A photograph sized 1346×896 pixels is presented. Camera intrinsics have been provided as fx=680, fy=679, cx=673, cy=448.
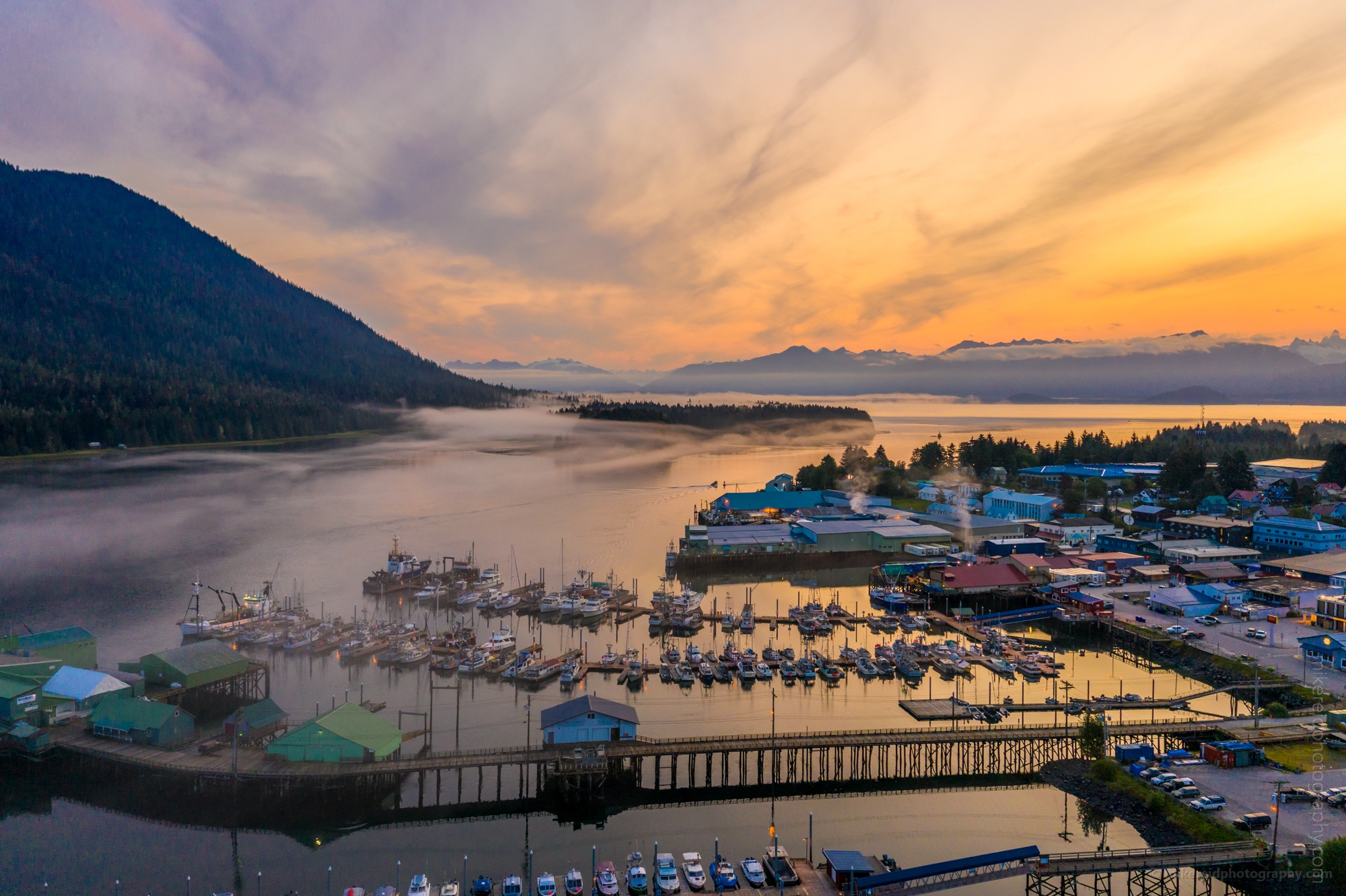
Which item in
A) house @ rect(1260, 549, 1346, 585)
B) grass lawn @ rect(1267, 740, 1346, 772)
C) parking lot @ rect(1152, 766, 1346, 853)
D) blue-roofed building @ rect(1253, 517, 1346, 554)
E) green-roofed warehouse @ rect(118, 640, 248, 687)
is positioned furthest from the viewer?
blue-roofed building @ rect(1253, 517, 1346, 554)

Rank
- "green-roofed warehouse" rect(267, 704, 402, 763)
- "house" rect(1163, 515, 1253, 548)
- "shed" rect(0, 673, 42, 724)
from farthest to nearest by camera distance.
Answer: "house" rect(1163, 515, 1253, 548) → "shed" rect(0, 673, 42, 724) → "green-roofed warehouse" rect(267, 704, 402, 763)

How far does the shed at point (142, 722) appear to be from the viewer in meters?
11.3

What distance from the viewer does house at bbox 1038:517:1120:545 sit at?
26.8 metres

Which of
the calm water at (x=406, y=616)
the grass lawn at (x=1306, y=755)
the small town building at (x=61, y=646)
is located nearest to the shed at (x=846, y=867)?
the calm water at (x=406, y=616)

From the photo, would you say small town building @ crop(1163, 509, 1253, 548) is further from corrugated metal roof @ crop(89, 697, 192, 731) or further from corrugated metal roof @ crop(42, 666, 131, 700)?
corrugated metal roof @ crop(42, 666, 131, 700)

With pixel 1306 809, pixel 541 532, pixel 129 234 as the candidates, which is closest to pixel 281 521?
pixel 541 532

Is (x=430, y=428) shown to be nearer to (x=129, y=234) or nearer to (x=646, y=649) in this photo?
(x=129, y=234)

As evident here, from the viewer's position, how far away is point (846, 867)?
26.8 ft

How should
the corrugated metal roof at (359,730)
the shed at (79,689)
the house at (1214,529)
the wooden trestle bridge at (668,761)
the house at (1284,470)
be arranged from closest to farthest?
the wooden trestle bridge at (668,761)
the corrugated metal roof at (359,730)
the shed at (79,689)
the house at (1214,529)
the house at (1284,470)

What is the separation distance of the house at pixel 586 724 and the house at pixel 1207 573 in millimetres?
18671

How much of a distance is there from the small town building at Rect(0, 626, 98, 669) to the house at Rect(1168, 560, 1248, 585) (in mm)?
28553

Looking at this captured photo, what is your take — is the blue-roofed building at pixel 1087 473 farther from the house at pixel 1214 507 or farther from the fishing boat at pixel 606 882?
the fishing boat at pixel 606 882

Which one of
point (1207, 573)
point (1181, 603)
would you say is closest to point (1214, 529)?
point (1207, 573)

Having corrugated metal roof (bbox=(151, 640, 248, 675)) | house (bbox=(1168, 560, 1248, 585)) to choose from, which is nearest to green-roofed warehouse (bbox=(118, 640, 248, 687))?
corrugated metal roof (bbox=(151, 640, 248, 675))
